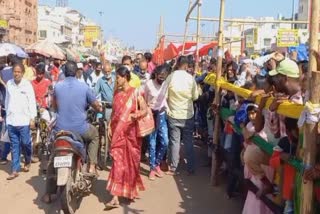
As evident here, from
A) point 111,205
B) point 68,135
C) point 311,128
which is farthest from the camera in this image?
point 111,205

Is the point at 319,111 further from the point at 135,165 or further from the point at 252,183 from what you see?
the point at 135,165

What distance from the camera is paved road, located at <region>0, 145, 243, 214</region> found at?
6.06 m

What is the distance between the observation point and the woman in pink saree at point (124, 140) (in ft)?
20.5

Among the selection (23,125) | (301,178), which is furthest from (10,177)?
(301,178)

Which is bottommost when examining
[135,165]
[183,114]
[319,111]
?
[135,165]

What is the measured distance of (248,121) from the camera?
18.0ft

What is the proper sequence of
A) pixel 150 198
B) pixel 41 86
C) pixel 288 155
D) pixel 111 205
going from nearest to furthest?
1. pixel 288 155
2. pixel 111 205
3. pixel 150 198
4. pixel 41 86

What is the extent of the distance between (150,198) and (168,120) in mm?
1713

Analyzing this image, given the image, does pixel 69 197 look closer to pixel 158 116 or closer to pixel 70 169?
pixel 70 169

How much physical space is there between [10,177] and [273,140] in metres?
4.42

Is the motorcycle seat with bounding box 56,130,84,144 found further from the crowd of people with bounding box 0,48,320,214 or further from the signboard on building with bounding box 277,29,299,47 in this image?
the signboard on building with bounding box 277,29,299,47

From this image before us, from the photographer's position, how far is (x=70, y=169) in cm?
574

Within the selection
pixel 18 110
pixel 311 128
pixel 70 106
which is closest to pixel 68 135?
pixel 70 106

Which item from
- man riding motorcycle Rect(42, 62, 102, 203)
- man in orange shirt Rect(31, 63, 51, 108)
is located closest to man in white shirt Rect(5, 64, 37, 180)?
man riding motorcycle Rect(42, 62, 102, 203)
